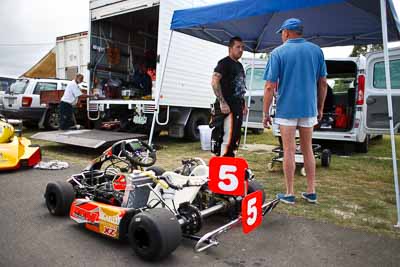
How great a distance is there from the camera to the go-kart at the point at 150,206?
2.34 metres

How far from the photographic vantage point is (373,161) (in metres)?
6.71

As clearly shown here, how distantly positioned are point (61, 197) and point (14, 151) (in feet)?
8.33

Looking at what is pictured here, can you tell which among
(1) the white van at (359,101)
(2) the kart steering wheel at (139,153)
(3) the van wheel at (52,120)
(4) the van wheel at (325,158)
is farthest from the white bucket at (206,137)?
(3) the van wheel at (52,120)

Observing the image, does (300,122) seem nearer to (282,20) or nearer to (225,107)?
(225,107)

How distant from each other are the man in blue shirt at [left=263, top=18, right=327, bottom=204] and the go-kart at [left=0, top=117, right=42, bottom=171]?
12.6ft

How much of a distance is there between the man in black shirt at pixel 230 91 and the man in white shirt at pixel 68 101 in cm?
557

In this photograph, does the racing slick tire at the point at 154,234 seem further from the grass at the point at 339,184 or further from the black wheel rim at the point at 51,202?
the grass at the point at 339,184

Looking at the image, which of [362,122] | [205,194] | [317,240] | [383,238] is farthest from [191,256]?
[362,122]

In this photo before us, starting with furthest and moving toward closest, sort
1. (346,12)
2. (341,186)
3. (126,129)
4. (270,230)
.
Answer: (126,129) < (346,12) < (341,186) < (270,230)

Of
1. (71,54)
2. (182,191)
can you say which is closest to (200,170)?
(182,191)

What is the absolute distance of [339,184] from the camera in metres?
4.79

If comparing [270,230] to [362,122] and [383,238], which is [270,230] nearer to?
[383,238]

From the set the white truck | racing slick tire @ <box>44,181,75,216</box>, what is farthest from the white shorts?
the white truck

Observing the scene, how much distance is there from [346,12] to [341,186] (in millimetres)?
2645
